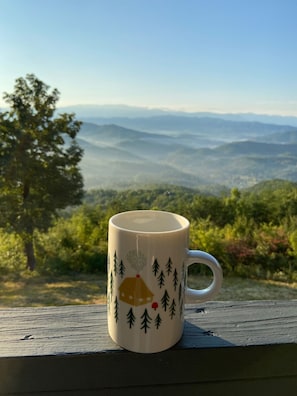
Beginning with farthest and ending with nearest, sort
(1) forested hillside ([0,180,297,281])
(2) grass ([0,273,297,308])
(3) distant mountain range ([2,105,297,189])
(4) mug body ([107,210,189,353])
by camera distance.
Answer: (3) distant mountain range ([2,105,297,189]), (1) forested hillside ([0,180,297,281]), (2) grass ([0,273,297,308]), (4) mug body ([107,210,189,353])

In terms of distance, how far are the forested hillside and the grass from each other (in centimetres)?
8

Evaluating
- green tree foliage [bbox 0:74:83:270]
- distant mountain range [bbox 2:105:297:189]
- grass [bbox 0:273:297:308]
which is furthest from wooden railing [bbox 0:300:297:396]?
green tree foliage [bbox 0:74:83:270]

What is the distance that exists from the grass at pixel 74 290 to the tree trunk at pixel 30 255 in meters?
0.08

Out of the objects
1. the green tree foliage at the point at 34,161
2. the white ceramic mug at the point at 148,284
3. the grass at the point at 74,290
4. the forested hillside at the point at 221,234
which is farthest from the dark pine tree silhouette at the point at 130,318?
the green tree foliage at the point at 34,161

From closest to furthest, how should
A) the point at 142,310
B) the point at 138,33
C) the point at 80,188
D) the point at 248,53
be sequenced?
the point at 142,310 < the point at 138,33 < the point at 248,53 < the point at 80,188

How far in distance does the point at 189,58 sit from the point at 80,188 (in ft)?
2.90

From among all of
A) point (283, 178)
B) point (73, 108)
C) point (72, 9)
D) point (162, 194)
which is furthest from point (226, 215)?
point (72, 9)

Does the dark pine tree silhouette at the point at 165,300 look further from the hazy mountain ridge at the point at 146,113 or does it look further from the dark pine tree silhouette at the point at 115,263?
the hazy mountain ridge at the point at 146,113

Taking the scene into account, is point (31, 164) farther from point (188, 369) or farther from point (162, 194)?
point (188, 369)

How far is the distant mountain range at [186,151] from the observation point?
1626 mm

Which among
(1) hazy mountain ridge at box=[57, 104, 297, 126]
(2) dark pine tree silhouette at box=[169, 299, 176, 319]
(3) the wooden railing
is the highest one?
(1) hazy mountain ridge at box=[57, 104, 297, 126]

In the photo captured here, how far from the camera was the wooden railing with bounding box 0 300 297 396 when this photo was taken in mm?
334

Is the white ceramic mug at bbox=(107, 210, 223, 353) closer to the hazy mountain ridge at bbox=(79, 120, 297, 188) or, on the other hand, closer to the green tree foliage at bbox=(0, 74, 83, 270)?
the hazy mountain ridge at bbox=(79, 120, 297, 188)

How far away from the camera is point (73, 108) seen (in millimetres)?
1670
